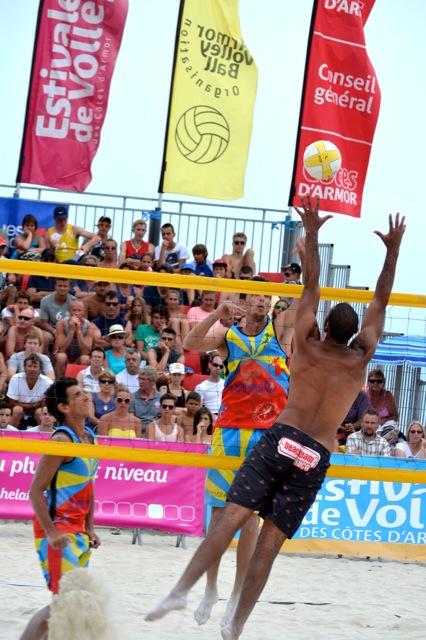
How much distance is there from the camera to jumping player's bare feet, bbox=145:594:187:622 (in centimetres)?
471

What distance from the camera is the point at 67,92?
477 inches

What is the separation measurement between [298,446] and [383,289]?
994 mm

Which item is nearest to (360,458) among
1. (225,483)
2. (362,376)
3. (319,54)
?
(225,483)

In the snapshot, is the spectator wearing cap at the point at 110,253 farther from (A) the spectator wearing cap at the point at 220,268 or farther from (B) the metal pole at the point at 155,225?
(B) the metal pole at the point at 155,225

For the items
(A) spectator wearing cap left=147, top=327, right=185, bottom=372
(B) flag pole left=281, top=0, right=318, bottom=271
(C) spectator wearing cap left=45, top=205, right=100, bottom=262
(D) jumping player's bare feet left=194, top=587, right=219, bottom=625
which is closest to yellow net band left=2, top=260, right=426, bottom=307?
(D) jumping player's bare feet left=194, top=587, right=219, bottom=625

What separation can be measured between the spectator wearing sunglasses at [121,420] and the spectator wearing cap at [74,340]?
22.6 inches

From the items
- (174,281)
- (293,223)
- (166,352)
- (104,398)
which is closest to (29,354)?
(104,398)

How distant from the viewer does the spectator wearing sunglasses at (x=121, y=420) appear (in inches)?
331

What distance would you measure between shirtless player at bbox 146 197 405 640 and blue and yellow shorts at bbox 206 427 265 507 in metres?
0.85

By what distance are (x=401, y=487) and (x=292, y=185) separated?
5.17m

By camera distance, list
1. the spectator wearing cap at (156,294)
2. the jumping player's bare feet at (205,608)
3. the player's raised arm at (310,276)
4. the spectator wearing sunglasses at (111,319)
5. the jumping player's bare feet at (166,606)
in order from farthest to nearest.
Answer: the spectator wearing cap at (156,294) → the spectator wearing sunglasses at (111,319) → the jumping player's bare feet at (205,608) → the player's raised arm at (310,276) → the jumping player's bare feet at (166,606)

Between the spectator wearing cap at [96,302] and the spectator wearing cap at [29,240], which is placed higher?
the spectator wearing cap at [29,240]

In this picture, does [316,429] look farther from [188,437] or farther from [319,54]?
[319,54]

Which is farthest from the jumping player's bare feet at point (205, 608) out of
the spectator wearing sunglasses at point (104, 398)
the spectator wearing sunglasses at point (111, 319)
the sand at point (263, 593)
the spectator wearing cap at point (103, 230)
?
the spectator wearing cap at point (103, 230)
